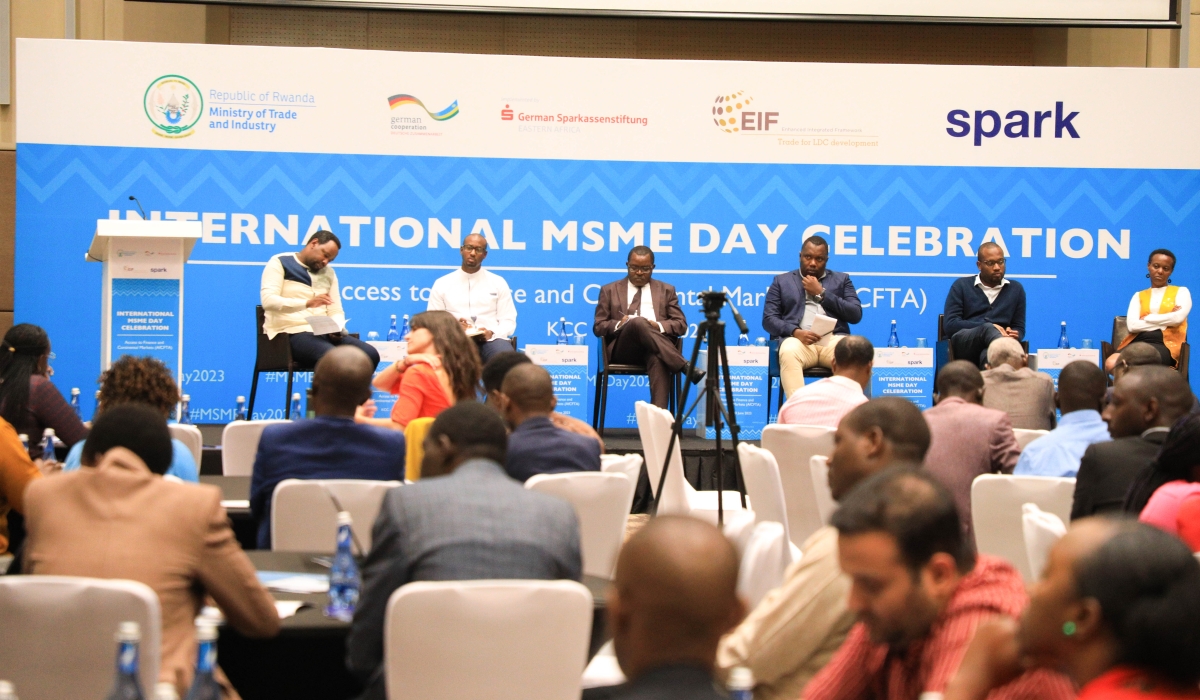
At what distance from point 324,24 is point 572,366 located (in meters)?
4.13

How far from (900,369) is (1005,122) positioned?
2.32 meters

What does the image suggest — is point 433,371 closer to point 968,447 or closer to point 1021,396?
point 968,447

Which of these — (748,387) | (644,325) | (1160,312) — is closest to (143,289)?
(644,325)

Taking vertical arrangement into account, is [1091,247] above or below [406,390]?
above

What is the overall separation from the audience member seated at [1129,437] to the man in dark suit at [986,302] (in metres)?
4.13

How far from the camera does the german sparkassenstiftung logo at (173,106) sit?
26.9ft

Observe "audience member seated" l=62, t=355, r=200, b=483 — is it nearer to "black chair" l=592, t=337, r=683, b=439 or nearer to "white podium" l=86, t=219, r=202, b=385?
"white podium" l=86, t=219, r=202, b=385

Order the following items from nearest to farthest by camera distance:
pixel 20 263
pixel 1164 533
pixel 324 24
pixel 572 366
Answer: pixel 1164 533
pixel 572 366
pixel 20 263
pixel 324 24

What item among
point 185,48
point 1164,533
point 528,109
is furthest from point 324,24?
point 1164,533

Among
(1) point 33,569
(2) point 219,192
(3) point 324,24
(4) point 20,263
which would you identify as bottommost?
(1) point 33,569

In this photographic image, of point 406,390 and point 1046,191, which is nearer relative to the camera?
point 406,390

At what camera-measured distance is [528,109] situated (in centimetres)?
841

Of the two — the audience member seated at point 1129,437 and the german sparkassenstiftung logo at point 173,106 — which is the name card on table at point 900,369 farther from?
the german sparkassenstiftung logo at point 173,106

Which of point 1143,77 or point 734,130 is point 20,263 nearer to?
point 734,130
